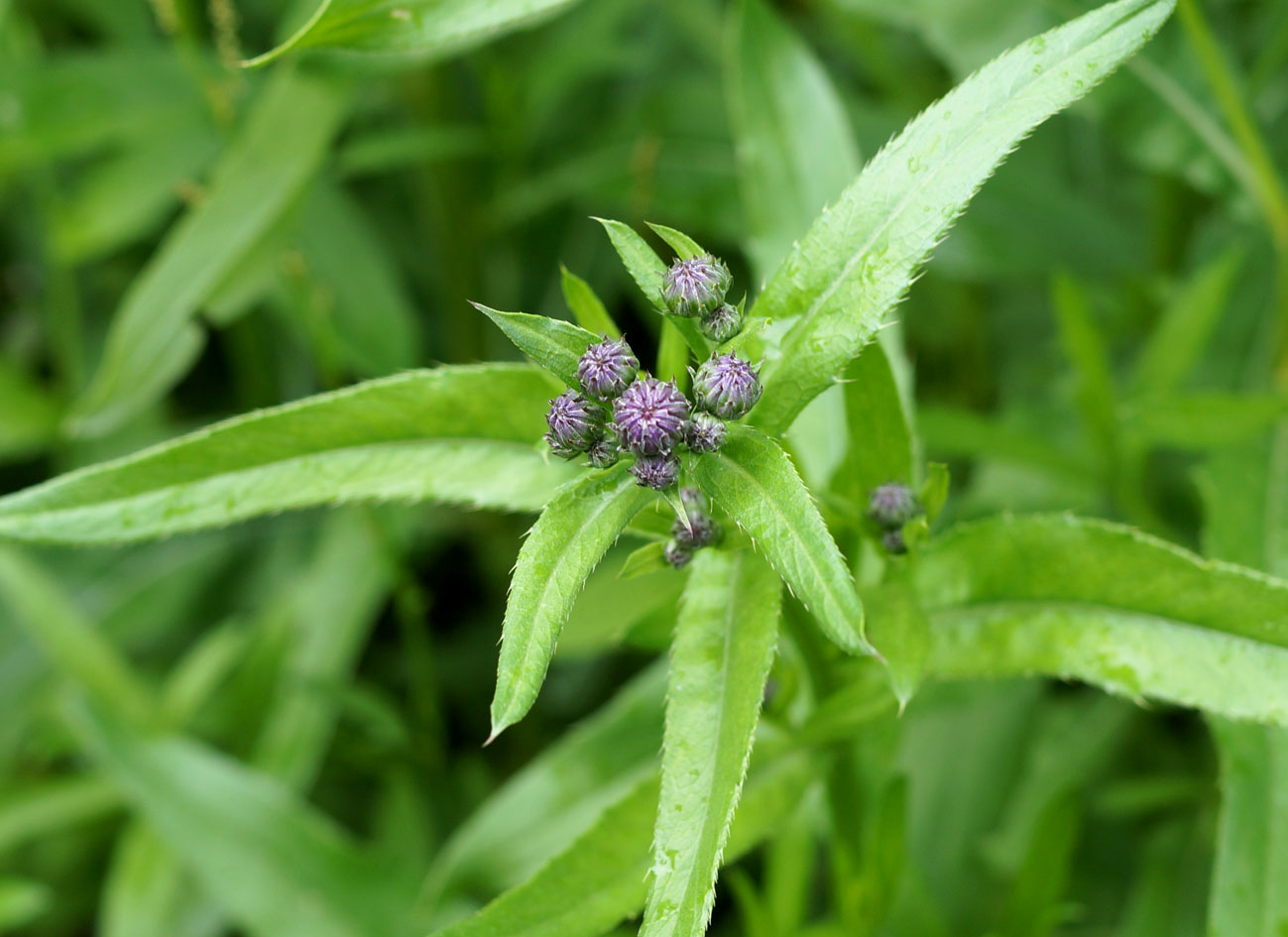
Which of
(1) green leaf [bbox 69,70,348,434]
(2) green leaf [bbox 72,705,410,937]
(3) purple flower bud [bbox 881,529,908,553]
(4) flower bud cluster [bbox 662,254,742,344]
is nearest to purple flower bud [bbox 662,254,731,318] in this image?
(4) flower bud cluster [bbox 662,254,742,344]

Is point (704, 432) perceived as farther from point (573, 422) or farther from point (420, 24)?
point (420, 24)

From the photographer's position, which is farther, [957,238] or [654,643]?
[957,238]

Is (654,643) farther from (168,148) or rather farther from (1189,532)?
(168,148)

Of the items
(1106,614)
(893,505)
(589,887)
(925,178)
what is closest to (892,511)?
(893,505)

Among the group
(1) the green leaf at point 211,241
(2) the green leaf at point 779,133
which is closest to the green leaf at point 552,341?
(2) the green leaf at point 779,133

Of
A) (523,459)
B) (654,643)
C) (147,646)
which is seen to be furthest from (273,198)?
(147,646)

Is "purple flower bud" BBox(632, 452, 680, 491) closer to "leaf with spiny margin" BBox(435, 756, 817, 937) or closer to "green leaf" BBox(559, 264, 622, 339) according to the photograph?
"green leaf" BBox(559, 264, 622, 339)
